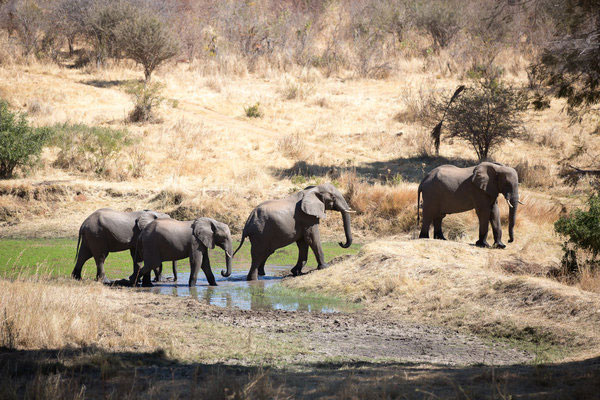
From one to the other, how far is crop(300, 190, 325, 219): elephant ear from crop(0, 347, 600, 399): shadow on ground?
6695mm

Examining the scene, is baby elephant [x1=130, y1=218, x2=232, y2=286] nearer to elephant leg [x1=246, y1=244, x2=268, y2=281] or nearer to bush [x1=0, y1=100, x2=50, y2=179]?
elephant leg [x1=246, y1=244, x2=268, y2=281]

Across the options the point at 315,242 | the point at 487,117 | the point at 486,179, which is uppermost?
the point at 487,117

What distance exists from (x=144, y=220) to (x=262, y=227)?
227cm

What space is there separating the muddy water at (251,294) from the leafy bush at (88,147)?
1074cm

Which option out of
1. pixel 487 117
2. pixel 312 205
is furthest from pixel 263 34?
pixel 312 205

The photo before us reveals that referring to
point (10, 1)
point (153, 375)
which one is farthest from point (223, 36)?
point (153, 375)

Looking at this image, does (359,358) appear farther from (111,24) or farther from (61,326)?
(111,24)

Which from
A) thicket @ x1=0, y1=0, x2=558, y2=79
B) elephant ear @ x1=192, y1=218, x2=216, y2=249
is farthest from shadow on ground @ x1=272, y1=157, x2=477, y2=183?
thicket @ x1=0, y1=0, x2=558, y2=79

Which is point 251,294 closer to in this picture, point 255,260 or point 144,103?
point 255,260

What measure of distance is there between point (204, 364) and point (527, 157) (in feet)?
73.9

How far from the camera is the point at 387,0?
51.7 meters

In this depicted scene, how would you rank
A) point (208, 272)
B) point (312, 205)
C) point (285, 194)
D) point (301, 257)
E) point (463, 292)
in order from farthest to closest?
point (285, 194)
point (301, 257)
point (312, 205)
point (208, 272)
point (463, 292)

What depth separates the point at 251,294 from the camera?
41.9 ft

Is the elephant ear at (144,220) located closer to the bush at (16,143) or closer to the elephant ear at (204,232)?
the elephant ear at (204,232)
